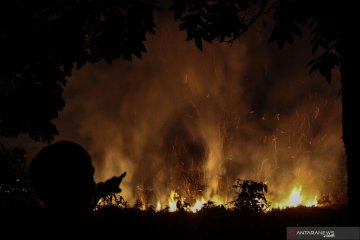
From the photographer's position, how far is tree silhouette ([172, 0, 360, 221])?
4039 mm

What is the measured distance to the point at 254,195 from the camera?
11789mm

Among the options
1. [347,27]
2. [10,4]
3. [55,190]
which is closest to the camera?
→ [55,190]

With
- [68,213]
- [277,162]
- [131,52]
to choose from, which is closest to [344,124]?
[131,52]

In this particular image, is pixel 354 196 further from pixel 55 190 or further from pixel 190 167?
pixel 190 167

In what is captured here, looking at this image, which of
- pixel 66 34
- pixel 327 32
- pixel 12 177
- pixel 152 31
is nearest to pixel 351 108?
pixel 327 32

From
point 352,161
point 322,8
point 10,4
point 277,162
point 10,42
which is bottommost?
point 352,161

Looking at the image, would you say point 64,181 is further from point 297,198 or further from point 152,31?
point 297,198

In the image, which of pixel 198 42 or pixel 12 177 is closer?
pixel 198 42

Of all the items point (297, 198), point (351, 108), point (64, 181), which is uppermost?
point (297, 198)

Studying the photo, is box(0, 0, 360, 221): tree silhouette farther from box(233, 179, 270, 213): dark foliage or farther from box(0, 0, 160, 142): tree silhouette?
box(233, 179, 270, 213): dark foliage

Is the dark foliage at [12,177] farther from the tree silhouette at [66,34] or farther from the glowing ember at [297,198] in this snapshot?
the glowing ember at [297,198]

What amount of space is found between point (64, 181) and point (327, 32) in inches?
124

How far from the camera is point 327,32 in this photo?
13.6ft

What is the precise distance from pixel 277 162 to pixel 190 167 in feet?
49.5
